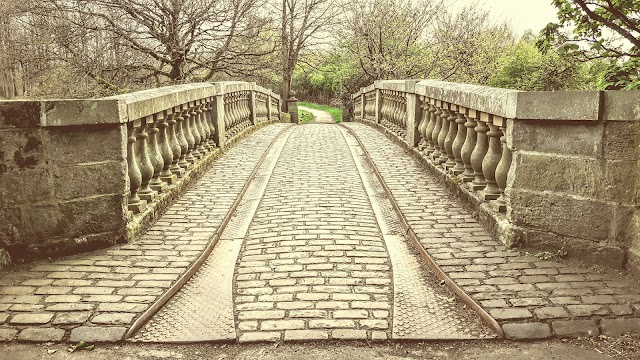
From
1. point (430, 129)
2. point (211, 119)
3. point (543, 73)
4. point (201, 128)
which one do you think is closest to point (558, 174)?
point (430, 129)

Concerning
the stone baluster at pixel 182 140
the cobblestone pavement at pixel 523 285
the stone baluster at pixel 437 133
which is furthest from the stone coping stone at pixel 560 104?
the stone baluster at pixel 182 140

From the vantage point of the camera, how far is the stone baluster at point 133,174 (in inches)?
184

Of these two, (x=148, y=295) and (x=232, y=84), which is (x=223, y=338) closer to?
(x=148, y=295)

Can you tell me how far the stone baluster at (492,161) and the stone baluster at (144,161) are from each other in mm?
3189

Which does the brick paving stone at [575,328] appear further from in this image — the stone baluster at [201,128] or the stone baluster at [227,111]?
the stone baluster at [227,111]

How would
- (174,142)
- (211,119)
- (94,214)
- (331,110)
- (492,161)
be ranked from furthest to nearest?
(331,110)
(211,119)
(174,142)
(492,161)
(94,214)

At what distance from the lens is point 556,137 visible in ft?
13.1

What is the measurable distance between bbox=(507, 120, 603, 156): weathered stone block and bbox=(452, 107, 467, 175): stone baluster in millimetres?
1502

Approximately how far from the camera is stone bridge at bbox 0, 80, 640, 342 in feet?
10.7

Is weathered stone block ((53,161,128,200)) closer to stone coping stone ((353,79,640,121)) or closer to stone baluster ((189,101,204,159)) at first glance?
stone baluster ((189,101,204,159))

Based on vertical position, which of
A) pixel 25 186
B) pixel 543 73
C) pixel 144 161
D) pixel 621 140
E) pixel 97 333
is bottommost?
pixel 97 333

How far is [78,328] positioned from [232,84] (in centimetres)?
713

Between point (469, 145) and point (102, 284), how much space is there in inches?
147

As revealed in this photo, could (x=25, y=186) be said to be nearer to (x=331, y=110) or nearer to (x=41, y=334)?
(x=41, y=334)
